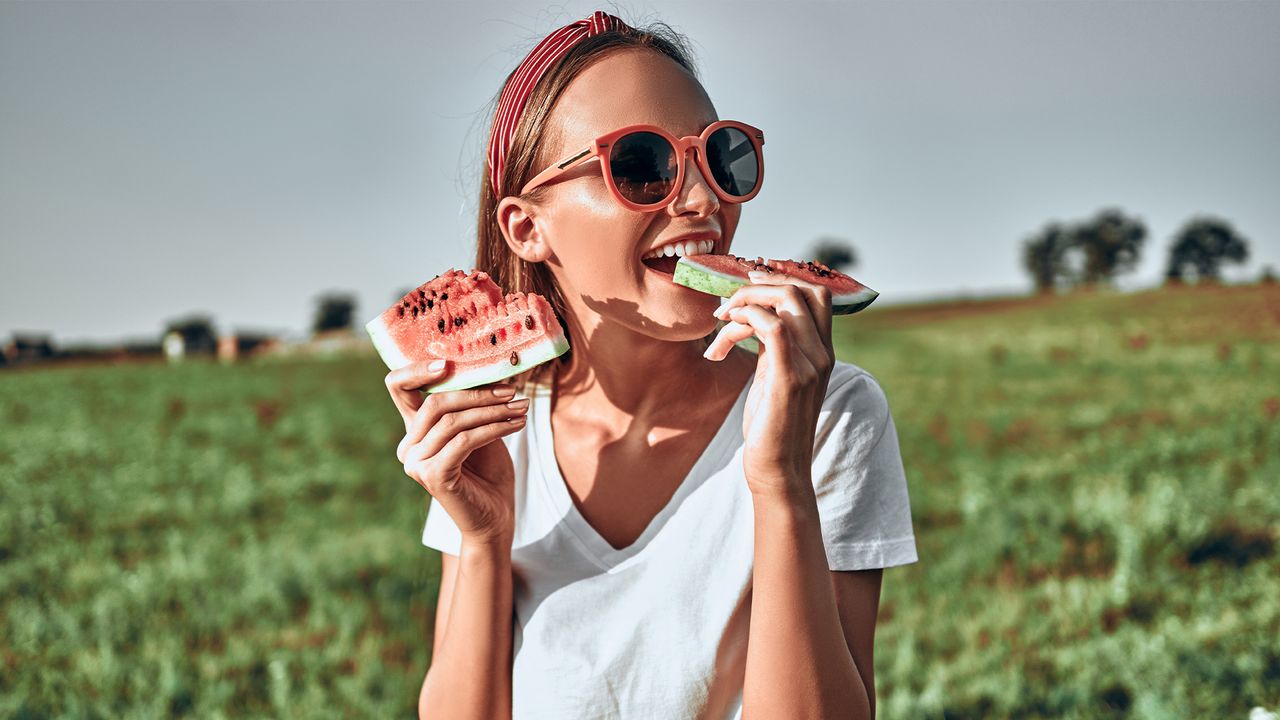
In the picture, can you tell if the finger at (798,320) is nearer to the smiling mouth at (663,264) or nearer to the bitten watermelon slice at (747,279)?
the bitten watermelon slice at (747,279)

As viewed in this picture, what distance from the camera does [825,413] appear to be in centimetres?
233

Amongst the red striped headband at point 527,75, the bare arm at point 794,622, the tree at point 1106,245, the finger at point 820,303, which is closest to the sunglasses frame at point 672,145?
the red striped headband at point 527,75

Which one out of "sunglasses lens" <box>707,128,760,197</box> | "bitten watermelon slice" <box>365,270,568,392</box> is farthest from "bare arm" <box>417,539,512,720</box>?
"sunglasses lens" <box>707,128,760,197</box>

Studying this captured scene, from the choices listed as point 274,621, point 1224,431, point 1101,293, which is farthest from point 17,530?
point 1101,293

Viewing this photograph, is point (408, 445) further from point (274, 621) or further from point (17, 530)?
point (17, 530)

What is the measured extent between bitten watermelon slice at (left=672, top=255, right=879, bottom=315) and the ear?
447 mm

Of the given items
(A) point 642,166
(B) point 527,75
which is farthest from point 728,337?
(B) point 527,75

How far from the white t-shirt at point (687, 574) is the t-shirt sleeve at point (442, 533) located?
0.76ft

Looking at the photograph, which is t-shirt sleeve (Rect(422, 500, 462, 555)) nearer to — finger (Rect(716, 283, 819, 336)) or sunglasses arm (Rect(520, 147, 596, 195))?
sunglasses arm (Rect(520, 147, 596, 195))

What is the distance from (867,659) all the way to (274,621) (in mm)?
5149

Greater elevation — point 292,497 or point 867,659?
point 867,659

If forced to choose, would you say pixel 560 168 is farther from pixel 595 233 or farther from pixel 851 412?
pixel 851 412

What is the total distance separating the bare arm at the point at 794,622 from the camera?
2.00m

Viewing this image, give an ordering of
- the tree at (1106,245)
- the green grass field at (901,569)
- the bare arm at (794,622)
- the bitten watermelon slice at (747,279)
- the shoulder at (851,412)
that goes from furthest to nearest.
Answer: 1. the tree at (1106,245)
2. the green grass field at (901,569)
3. the shoulder at (851,412)
4. the bitten watermelon slice at (747,279)
5. the bare arm at (794,622)
